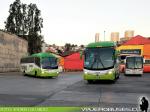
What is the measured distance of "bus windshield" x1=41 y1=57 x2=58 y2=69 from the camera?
3888cm

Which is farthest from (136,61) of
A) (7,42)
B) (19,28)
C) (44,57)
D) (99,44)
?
(19,28)

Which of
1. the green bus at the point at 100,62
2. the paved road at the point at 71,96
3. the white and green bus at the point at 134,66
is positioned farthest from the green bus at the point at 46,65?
the paved road at the point at 71,96

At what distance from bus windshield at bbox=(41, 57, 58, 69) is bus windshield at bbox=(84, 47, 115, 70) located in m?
10.7

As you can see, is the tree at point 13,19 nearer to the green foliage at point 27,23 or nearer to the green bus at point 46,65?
the green foliage at point 27,23

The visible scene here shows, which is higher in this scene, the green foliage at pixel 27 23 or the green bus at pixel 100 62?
the green foliage at pixel 27 23

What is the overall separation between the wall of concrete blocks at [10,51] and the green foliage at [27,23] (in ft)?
29.2

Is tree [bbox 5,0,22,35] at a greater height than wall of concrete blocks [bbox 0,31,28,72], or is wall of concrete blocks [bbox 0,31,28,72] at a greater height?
tree [bbox 5,0,22,35]

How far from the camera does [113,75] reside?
93.7ft

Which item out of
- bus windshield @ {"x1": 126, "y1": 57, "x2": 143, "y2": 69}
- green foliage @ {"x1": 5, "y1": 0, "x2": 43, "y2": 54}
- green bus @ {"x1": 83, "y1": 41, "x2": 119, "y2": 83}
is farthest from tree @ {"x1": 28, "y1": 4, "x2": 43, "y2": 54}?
A: green bus @ {"x1": 83, "y1": 41, "x2": 119, "y2": 83}

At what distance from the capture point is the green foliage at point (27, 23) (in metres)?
83.0

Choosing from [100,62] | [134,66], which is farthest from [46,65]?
[134,66]

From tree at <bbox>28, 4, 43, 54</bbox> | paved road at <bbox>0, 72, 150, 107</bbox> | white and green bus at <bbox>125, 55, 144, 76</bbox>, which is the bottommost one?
paved road at <bbox>0, 72, 150, 107</bbox>

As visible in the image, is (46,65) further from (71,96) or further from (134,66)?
(71,96)

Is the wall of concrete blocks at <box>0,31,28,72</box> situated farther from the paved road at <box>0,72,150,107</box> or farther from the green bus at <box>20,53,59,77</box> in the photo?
the paved road at <box>0,72,150,107</box>
